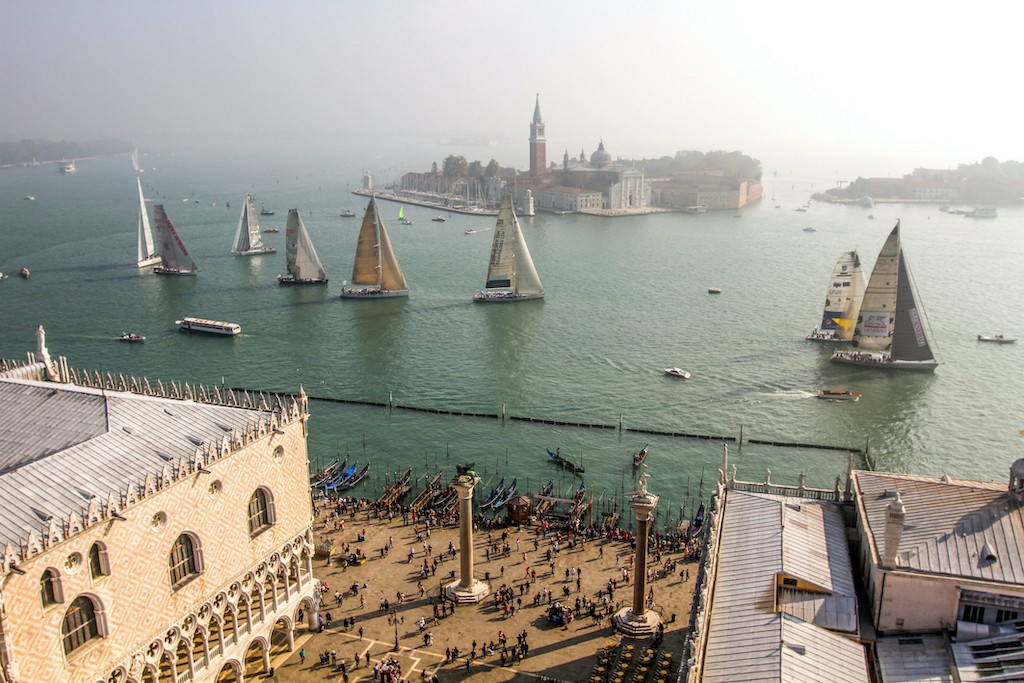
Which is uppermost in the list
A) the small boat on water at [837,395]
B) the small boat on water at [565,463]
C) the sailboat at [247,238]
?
the sailboat at [247,238]

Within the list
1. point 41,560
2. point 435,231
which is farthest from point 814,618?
point 435,231

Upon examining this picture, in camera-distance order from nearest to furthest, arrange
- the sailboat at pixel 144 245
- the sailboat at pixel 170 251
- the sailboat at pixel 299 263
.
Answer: the sailboat at pixel 299 263 → the sailboat at pixel 170 251 → the sailboat at pixel 144 245

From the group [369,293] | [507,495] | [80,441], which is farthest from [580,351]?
[80,441]

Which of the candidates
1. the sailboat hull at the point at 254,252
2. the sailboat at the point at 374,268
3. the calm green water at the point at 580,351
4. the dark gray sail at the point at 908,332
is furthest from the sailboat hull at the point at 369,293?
the dark gray sail at the point at 908,332

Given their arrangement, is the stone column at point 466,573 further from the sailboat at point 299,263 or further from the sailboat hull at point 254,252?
the sailboat hull at point 254,252

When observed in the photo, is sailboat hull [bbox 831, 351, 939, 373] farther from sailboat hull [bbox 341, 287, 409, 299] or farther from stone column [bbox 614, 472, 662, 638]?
sailboat hull [bbox 341, 287, 409, 299]

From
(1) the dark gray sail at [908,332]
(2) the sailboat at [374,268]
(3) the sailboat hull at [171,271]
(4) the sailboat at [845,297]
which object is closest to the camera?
(1) the dark gray sail at [908,332]
